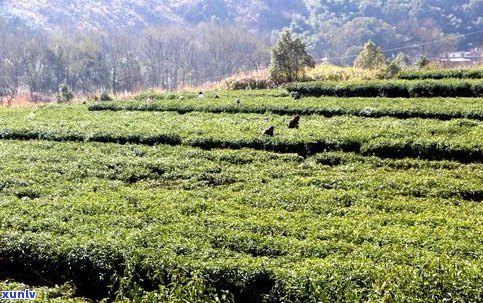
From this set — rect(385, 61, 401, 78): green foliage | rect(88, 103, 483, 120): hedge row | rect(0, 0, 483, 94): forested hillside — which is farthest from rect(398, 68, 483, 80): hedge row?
rect(0, 0, 483, 94): forested hillside

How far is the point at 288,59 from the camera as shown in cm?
3381

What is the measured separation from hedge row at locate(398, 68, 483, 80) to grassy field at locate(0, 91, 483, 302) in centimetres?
821

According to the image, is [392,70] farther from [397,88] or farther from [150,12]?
[150,12]

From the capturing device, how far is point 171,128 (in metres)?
19.2

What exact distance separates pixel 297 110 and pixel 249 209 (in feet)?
38.5

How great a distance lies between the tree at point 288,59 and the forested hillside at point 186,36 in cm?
3675

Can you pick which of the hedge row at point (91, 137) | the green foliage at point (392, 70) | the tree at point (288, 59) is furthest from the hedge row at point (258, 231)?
the tree at point (288, 59)

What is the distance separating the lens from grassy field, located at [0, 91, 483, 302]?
26.1ft

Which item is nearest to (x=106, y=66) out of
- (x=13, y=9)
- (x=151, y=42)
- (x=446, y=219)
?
(x=151, y=42)

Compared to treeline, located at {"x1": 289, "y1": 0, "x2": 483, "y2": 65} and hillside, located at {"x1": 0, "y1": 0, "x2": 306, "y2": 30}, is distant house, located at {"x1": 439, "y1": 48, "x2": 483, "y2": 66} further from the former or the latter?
hillside, located at {"x1": 0, "y1": 0, "x2": 306, "y2": 30}

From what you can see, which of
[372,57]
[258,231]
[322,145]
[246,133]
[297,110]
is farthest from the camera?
[372,57]

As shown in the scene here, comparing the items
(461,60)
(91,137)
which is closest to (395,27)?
(461,60)

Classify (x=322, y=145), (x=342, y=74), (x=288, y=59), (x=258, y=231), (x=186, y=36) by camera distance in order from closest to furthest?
1. (x=258, y=231)
2. (x=322, y=145)
3. (x=288, y=59)
4. (x=342, y=74)
5. (x=186, y=36)

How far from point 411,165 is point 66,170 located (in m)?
9.46
